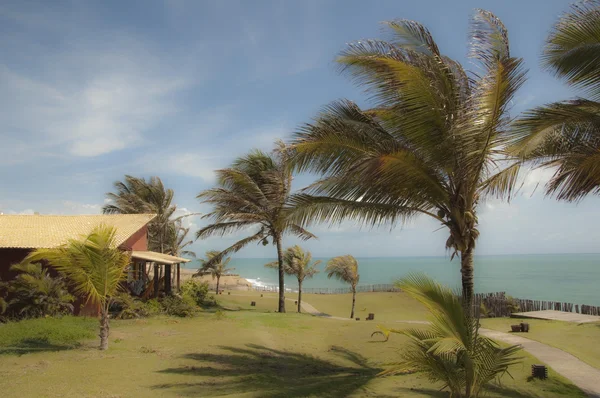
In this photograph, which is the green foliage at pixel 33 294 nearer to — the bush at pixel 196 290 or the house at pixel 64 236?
the house at pixel 64 236

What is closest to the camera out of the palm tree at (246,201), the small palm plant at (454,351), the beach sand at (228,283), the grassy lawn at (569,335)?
the small palm plant at (454,351)

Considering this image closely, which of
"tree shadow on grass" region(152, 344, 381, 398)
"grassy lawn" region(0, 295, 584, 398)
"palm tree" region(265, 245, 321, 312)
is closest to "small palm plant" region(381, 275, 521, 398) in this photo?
"grassy lawn" region(0, 295, 584, 398)

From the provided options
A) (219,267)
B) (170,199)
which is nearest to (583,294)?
(219,267)

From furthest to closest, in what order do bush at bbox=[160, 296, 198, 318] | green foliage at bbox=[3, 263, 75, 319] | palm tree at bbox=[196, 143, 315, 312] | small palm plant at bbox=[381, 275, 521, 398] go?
palm tree at bbox=[196, 143, 315, 312] < bush at bbox=[160, 296, 198, 318] < green foliage at bbox=[3, 263, 75, 319] < small palm plant at bbox=[381, 275, 521, 398]

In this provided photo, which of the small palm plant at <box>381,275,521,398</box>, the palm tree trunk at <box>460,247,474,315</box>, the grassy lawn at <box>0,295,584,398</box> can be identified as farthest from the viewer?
the palm tree trunk at <box>460,247,474,315</box>

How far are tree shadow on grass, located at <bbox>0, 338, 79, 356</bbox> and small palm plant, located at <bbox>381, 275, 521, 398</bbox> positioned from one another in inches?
328

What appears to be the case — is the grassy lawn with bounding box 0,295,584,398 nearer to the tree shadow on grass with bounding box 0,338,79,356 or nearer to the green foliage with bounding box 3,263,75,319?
the tree shadow on grass with bounding box 0,338,79,356

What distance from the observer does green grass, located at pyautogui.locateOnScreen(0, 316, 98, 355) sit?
985cm

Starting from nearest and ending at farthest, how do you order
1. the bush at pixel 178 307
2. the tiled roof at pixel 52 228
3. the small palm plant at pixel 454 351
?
the small palm plant at pixel 454 351 < the tiled roof at pixel 52 228 < the bush at pixel 178 307

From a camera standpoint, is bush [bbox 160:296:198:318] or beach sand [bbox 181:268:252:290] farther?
beach sand [bbox 181:268:252:290]

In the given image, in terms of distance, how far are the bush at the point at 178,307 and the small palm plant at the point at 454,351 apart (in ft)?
41.8

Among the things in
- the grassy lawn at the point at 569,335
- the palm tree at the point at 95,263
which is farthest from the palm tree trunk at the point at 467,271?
the palm tree at the point at 95,263

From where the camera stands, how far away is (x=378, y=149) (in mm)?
7938

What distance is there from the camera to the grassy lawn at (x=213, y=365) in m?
6.91
